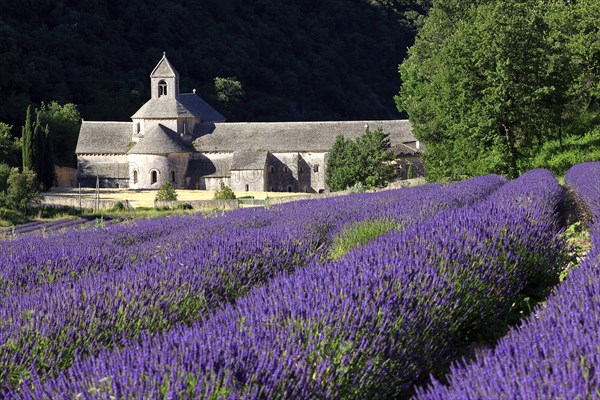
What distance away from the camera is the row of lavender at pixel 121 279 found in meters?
4.12

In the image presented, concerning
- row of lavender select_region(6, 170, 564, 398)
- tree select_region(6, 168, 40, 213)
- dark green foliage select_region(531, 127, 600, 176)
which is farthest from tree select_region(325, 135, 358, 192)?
row of lavender select_region(6, 170, 564, 398)

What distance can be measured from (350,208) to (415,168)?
1750 inches

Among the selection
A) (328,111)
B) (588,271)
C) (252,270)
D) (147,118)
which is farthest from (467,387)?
(328,111)

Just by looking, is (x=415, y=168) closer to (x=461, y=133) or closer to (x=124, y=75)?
(x=461, y=133)

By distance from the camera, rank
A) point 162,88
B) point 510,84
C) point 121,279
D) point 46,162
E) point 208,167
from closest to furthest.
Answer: point 121,279 → point 510,84 → point 46,162 → point 208,167 → point 162,88

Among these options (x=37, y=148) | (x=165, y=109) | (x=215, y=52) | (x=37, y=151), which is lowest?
(x=37, y=151)

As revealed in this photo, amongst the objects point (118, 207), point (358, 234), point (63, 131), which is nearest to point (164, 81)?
point (63, 131)

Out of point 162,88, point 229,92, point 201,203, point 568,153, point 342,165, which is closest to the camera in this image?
point 568,153

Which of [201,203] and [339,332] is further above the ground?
[201,203]

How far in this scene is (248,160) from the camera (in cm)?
5559

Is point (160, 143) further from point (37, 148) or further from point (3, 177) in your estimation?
point (3, 177)

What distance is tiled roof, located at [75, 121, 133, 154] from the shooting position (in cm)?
5894

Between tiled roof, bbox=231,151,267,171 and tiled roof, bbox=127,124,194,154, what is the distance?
4043mm

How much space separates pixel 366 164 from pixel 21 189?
21107 mm
